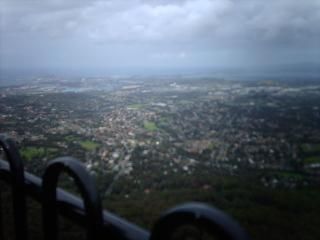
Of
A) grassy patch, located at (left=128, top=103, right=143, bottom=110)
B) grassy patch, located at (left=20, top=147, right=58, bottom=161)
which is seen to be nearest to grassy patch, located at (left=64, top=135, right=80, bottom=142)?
grassy patch, located at (left=20, top=147, right=58, bottom=161)

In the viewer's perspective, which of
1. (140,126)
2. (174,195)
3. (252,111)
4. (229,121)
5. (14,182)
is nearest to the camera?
(14,182)

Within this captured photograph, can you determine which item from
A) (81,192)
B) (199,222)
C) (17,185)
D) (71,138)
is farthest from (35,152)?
(199,222)

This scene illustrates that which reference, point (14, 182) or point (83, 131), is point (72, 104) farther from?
point (14, 182)

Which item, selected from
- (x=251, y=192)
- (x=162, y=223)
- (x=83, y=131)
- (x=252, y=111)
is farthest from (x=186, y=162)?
(x=252, y=111)

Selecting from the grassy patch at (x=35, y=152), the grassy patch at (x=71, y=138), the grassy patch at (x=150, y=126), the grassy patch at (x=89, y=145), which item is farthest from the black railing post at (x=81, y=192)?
the grassy patch at (x=150, y=126)

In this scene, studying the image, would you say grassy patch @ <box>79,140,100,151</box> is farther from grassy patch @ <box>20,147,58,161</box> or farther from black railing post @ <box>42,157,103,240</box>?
black railing post @ <box>42,157,103,240</box>

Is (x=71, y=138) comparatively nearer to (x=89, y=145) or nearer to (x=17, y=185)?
(x=89, y=145)

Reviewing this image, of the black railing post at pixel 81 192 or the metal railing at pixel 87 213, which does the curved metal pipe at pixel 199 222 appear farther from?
the black railing post at pixel 81 192
